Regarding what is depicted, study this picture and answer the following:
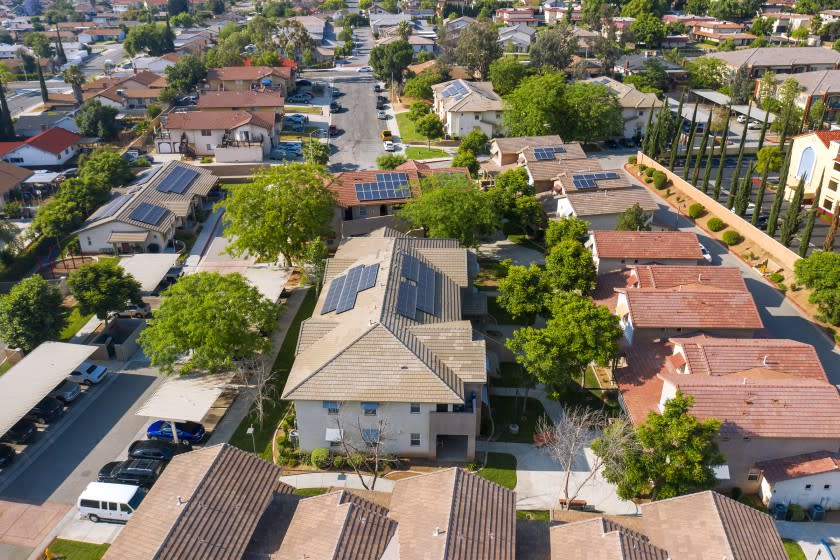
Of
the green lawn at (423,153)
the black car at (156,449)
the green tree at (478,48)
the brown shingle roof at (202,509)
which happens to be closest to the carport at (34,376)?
the black car at (156,449)

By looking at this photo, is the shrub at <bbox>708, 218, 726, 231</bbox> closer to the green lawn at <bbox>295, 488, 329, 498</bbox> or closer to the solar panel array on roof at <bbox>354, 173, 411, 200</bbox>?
the solar panel array on roof at <bbox>354, 173, 411, 200</bbox>

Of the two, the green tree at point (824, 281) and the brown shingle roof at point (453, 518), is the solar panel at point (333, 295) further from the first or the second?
the green tree at point (824, 281)

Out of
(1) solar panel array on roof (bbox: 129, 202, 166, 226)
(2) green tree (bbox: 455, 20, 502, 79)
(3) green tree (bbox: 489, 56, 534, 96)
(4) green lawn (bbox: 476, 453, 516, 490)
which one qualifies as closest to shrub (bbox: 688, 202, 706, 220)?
(4) green lawn (bbox: 476, 453, 516, 490)

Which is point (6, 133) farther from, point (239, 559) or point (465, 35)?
point (239, 559)

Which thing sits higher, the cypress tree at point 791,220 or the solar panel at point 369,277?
the solar panel at point 369,277

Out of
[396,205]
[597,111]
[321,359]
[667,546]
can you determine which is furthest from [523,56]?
[667,546]

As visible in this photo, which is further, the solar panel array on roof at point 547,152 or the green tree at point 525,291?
the solar panel array on roof at point 547,152

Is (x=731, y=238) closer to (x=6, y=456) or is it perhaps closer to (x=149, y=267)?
(x=149, y=267)

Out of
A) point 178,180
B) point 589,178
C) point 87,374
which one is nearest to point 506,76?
point 589,178
